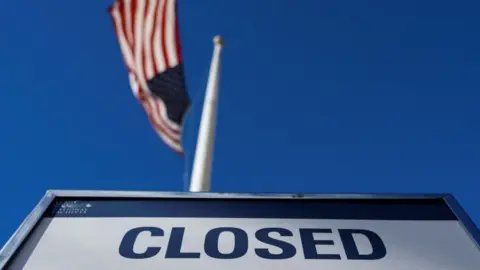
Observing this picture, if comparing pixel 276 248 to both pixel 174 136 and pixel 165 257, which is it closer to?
pixel 165 257

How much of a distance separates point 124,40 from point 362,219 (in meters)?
4.41

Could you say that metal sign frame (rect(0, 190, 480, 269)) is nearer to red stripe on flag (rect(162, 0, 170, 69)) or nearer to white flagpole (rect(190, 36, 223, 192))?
white flagpole (rect(190, 36, 223, 192))

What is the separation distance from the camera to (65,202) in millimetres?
1384

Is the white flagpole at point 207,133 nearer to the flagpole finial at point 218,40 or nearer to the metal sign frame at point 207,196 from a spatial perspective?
the flagpole finial at point 218,40

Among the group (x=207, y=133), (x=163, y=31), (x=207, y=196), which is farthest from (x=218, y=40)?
(x=207, y=196)

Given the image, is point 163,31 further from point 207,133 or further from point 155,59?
point 207,133

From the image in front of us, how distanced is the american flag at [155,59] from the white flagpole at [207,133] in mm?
281

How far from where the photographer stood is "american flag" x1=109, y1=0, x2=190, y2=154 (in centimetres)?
496

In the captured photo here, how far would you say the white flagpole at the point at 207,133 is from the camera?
11.9ft

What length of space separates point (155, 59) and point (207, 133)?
46.1 inches

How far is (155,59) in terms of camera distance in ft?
16.9

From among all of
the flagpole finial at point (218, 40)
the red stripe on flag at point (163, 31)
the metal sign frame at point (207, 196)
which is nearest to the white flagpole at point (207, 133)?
the flagpole finial at point (218, 40)

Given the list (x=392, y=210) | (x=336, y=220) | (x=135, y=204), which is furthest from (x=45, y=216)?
(x=392, y=210)

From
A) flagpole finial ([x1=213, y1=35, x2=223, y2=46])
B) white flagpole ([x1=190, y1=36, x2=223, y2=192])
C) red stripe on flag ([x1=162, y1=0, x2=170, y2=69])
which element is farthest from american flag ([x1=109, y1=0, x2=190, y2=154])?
flagpole finial ([x1=213, y1=35, x2=223, y2=46])
